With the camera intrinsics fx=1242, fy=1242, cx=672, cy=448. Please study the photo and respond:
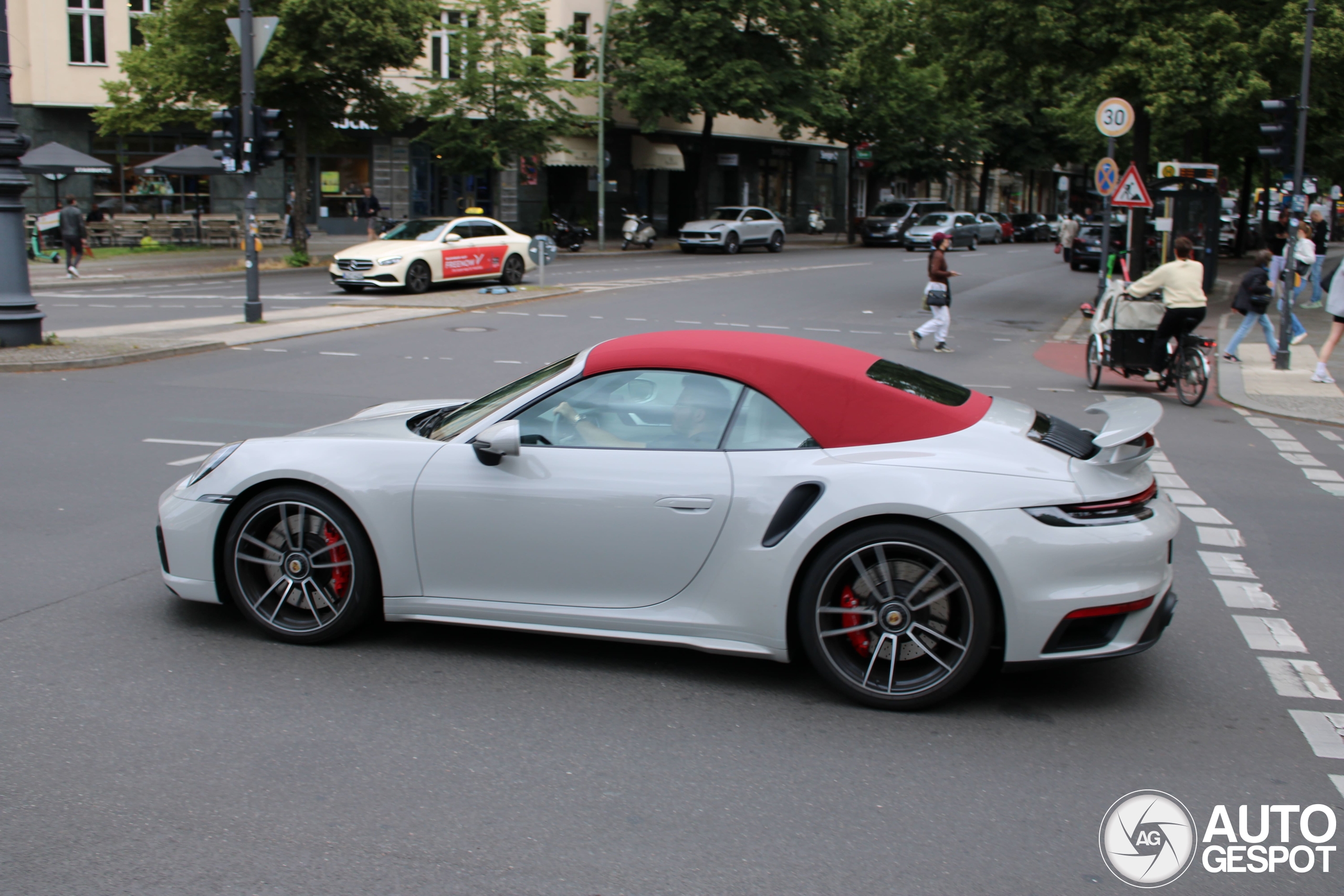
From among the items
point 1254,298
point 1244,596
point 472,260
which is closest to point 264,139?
point 472,260

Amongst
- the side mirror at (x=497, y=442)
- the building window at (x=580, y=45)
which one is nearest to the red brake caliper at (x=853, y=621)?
the side mirror at (x=497, y=442)

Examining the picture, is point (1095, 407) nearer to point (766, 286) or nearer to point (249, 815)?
point (249, 815)

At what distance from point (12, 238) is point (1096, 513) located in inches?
559

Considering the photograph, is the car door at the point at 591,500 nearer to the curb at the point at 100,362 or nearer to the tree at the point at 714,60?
the curb at the point at 100,362

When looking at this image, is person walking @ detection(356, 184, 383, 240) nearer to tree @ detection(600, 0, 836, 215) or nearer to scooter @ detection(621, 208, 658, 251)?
scooter @ detection(621, 208, 658, 251)

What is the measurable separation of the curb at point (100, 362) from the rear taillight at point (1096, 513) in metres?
12.8

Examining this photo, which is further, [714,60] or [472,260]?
[714,60]

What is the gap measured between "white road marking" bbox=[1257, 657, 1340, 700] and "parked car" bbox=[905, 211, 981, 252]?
4330 cm

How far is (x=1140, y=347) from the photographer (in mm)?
14273

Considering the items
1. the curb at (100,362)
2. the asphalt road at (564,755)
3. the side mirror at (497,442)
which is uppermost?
the side mirror at (497,442)

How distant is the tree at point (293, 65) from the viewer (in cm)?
2938

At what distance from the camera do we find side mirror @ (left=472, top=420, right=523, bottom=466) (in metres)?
4.82

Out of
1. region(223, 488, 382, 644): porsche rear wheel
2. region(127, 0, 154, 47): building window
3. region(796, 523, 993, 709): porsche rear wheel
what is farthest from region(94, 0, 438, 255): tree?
region(796, 523, 993, 709): porsche rear wheel

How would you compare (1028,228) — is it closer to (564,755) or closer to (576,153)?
(576,153)
